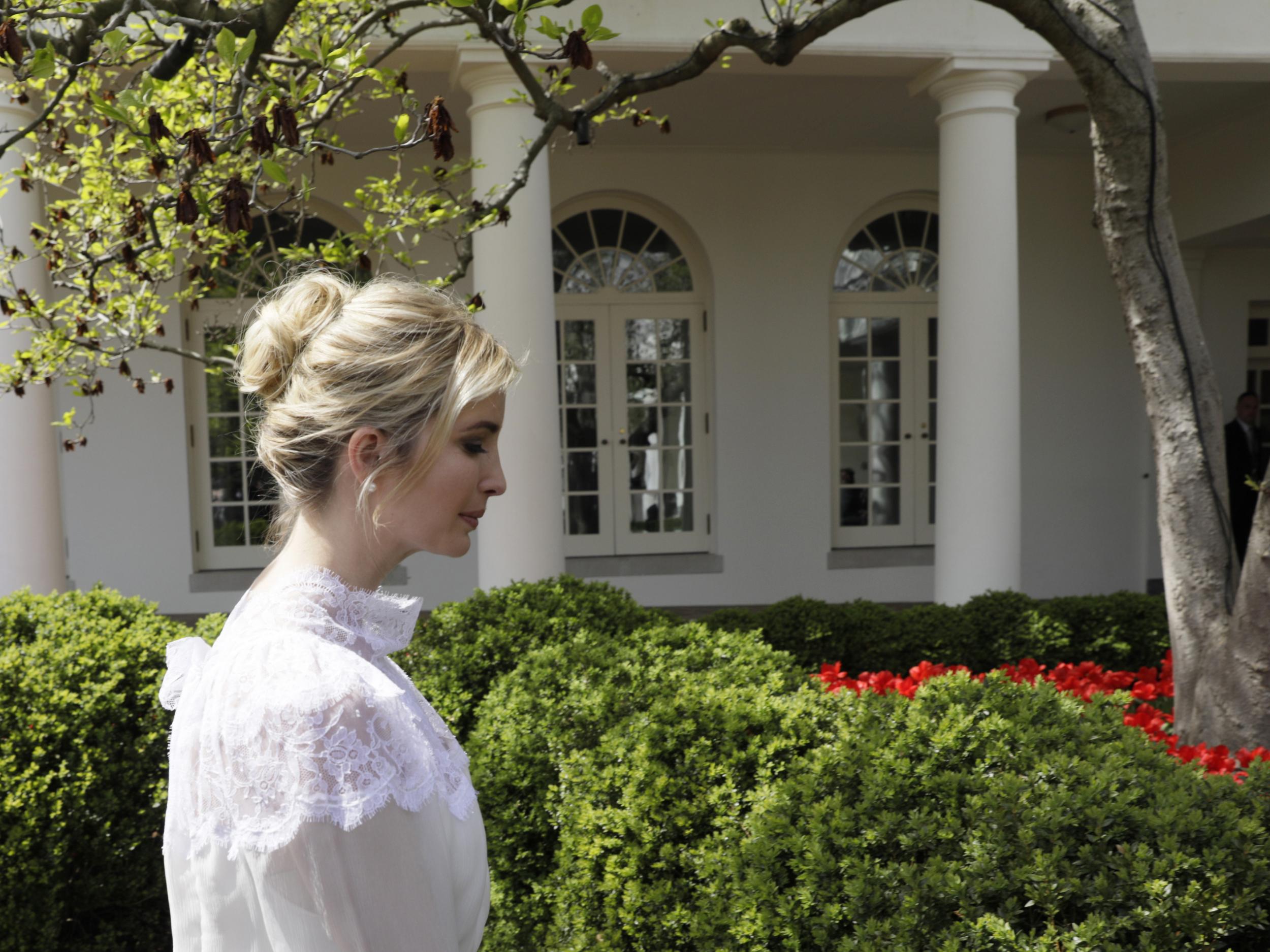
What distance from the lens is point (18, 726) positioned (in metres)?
3.30

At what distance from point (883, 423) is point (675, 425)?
80.2 inches

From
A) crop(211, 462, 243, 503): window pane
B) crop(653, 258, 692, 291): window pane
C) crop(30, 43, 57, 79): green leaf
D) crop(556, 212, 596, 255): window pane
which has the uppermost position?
crop(556, 212, 596, 255): window pane

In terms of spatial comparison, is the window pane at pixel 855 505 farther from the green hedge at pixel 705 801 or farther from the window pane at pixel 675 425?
the green hedge at pixel 705 801

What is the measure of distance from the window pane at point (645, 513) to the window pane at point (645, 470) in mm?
87

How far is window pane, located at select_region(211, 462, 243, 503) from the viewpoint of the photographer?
30.6ft

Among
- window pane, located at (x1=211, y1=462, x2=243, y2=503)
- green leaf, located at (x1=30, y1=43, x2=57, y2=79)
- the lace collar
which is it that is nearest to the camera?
the lace collar

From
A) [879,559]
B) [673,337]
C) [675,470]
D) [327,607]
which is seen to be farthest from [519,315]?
[879,559]

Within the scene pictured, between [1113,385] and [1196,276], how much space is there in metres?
1.29

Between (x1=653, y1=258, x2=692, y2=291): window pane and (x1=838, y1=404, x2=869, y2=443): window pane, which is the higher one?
(x1=653, y1=258, x2=692, y2=291): window pane

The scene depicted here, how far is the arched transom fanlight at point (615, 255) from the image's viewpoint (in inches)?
377

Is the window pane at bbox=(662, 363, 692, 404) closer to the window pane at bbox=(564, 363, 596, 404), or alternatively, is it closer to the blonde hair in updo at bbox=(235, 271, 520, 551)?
the window pane at bbox=(564, 363, 596, 404)

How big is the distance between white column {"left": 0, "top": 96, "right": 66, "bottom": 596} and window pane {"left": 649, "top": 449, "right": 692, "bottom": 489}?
17.4 feet

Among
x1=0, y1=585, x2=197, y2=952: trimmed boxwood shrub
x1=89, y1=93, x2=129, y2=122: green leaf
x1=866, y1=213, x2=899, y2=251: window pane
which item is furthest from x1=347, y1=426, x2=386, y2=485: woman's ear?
x1=866, y1=213, x2=899, y2=251: window pane

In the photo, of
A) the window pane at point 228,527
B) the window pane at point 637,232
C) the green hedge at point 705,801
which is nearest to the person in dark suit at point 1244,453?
the window pane at point 637,232
